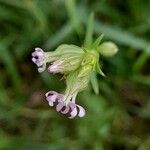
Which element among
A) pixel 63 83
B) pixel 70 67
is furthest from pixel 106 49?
pixel 63 83

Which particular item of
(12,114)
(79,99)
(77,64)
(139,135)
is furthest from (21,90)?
(77,64)

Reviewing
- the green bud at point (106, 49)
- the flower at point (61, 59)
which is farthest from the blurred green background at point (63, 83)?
the flower at point (61, 59)

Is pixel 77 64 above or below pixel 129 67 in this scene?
below

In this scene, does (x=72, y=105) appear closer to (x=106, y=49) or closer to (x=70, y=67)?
(x=70, y=67)

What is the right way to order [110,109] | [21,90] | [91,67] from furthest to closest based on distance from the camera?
[21,90] → [110,109] → [91,67]

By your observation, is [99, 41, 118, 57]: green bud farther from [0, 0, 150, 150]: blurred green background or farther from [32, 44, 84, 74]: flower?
[0, 0, 150, 150]: blurred green background

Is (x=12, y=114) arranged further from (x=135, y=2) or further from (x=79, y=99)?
(x=135, y=2)
